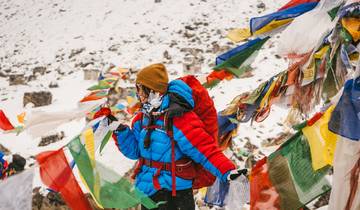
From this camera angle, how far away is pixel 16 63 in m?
13.3

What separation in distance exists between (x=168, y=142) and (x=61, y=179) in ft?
2.30

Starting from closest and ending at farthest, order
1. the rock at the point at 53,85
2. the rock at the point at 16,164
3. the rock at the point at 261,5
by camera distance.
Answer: the rock at the point at 16,164 → the rock at the point at 53,85 → the rock at the point at 261,5

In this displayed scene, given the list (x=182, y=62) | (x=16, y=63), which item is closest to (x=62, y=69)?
(x=16, y=63)

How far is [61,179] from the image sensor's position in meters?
2.12

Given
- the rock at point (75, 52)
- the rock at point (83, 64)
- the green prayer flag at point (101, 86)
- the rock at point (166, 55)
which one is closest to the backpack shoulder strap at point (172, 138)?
the green prayer flag at point (101, 86)

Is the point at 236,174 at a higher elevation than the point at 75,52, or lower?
higher

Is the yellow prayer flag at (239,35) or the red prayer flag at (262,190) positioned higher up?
the yellow prayer flag at (239,35)

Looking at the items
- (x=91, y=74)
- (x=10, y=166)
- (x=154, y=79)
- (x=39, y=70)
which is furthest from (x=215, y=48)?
(x=154, y=79)

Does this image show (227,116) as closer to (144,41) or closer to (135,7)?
(144,41)

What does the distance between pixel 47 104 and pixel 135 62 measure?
3347mm

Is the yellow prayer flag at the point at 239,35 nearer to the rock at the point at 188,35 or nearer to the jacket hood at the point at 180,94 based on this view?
the jacket hood at the point at 180,94

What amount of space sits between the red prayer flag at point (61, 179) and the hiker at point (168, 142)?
0.54 m

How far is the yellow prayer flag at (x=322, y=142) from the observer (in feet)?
6.13

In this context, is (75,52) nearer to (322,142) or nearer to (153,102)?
(153,102)
